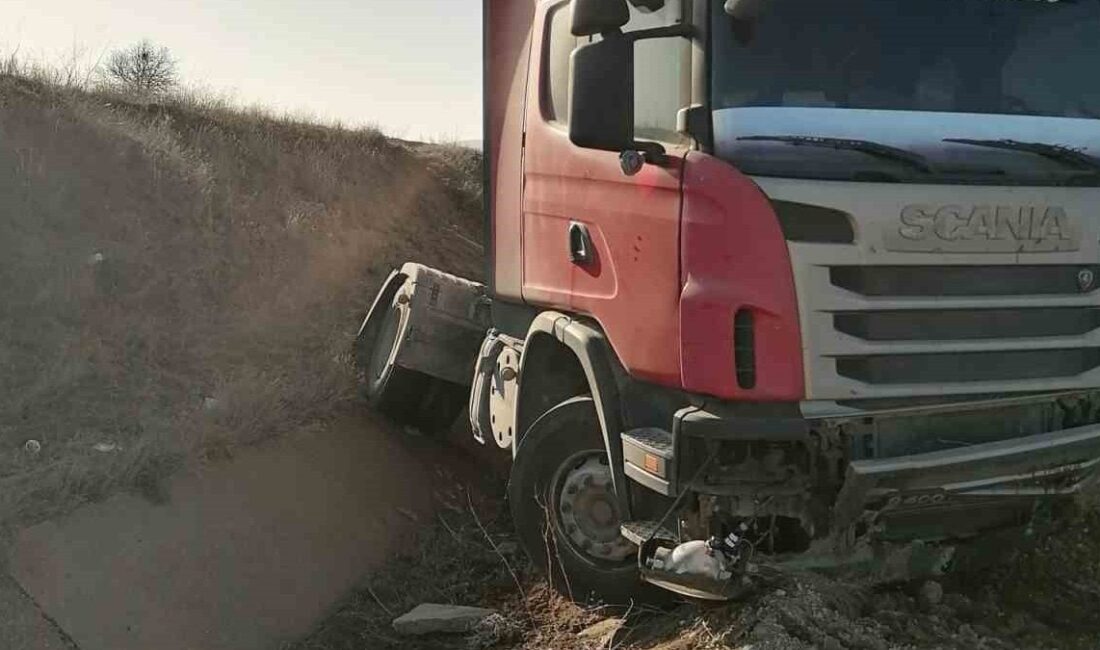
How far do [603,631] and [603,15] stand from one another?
103 inches

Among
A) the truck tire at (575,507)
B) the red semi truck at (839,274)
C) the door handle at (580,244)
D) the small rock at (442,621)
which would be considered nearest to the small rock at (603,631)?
the truck tire at (575,507)

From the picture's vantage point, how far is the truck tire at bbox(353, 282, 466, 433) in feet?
24.2

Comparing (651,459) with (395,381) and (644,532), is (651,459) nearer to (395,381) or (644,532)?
(644,532)

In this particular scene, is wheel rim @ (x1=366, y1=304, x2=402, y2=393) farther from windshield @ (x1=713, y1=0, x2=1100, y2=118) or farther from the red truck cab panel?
windshield @ (x1=713, y1=0, x2=1100, y2=118)

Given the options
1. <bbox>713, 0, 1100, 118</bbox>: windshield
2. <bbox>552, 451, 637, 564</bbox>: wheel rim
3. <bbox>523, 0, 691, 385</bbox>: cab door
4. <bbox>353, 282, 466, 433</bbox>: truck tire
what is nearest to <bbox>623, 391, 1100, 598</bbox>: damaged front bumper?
<bbox>523, 0, 691, 385</bbox>: cab door

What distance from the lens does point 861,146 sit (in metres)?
3.83

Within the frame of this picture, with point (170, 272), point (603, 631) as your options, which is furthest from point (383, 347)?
point (603, 631)

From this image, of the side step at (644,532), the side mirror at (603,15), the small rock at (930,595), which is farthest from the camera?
the small rock at (930,595)

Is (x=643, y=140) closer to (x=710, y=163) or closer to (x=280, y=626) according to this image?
(x=710, y=163)

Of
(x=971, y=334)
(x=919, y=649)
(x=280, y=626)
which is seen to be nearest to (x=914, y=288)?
(x=971, y=334)

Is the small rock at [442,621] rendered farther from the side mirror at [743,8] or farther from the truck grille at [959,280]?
the side mirror at [743,8]

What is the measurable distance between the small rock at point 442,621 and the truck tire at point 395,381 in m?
2.24

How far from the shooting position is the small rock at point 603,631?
4.56m

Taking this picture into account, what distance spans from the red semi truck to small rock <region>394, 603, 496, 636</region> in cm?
110
